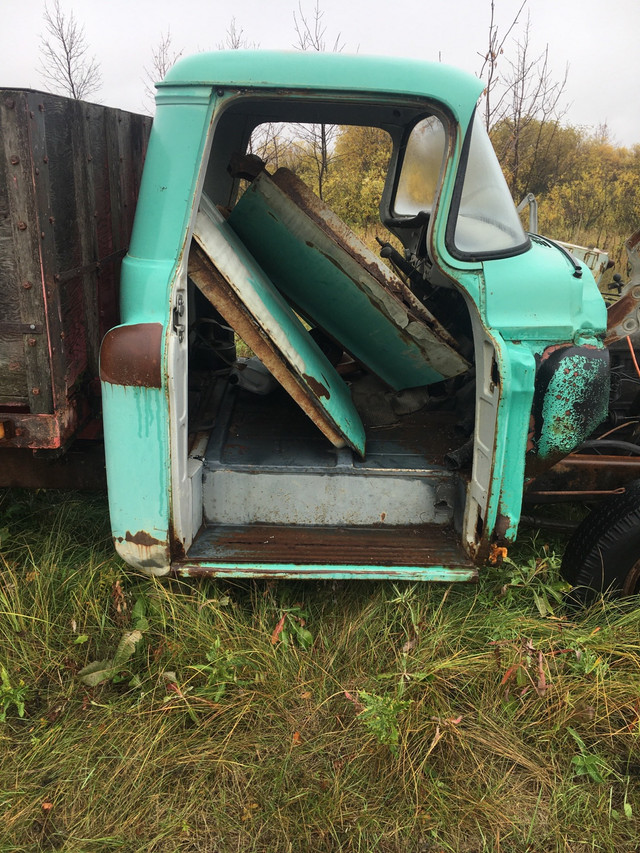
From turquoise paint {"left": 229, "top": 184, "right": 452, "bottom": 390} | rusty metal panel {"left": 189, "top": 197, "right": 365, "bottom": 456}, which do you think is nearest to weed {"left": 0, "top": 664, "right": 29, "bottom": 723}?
rusty metal panel {"left": 189, "top": 197, "right": 365, "bottom": 456}

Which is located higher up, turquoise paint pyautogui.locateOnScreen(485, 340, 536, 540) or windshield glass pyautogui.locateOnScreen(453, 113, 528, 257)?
windshield glass pyautogui.locateOnScreen(453, 113, 528, 257)

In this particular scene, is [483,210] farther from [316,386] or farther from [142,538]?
[142,538]

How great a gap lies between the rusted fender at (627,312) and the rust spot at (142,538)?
2.21 metres

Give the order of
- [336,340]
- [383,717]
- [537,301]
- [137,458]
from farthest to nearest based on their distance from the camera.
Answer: [336,340] → [537,301] → [137,458] → [383,717]

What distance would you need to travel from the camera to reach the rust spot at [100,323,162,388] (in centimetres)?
210

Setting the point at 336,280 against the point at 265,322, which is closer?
the point at 265,322

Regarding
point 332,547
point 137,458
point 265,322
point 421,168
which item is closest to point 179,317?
point 265,322

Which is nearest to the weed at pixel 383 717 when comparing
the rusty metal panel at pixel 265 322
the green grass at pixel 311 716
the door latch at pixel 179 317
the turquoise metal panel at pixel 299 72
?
the green grass at pixel 311 716

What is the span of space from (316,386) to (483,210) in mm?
904

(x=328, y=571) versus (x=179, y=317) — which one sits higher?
(x=179, y=317)

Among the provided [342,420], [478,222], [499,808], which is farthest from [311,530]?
[478,222]

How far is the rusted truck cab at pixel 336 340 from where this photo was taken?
2121 mm

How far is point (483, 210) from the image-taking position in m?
2.38

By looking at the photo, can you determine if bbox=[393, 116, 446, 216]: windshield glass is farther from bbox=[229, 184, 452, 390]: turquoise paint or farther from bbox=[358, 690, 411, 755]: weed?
bbox=[358, 690, 411, 755]: weed
